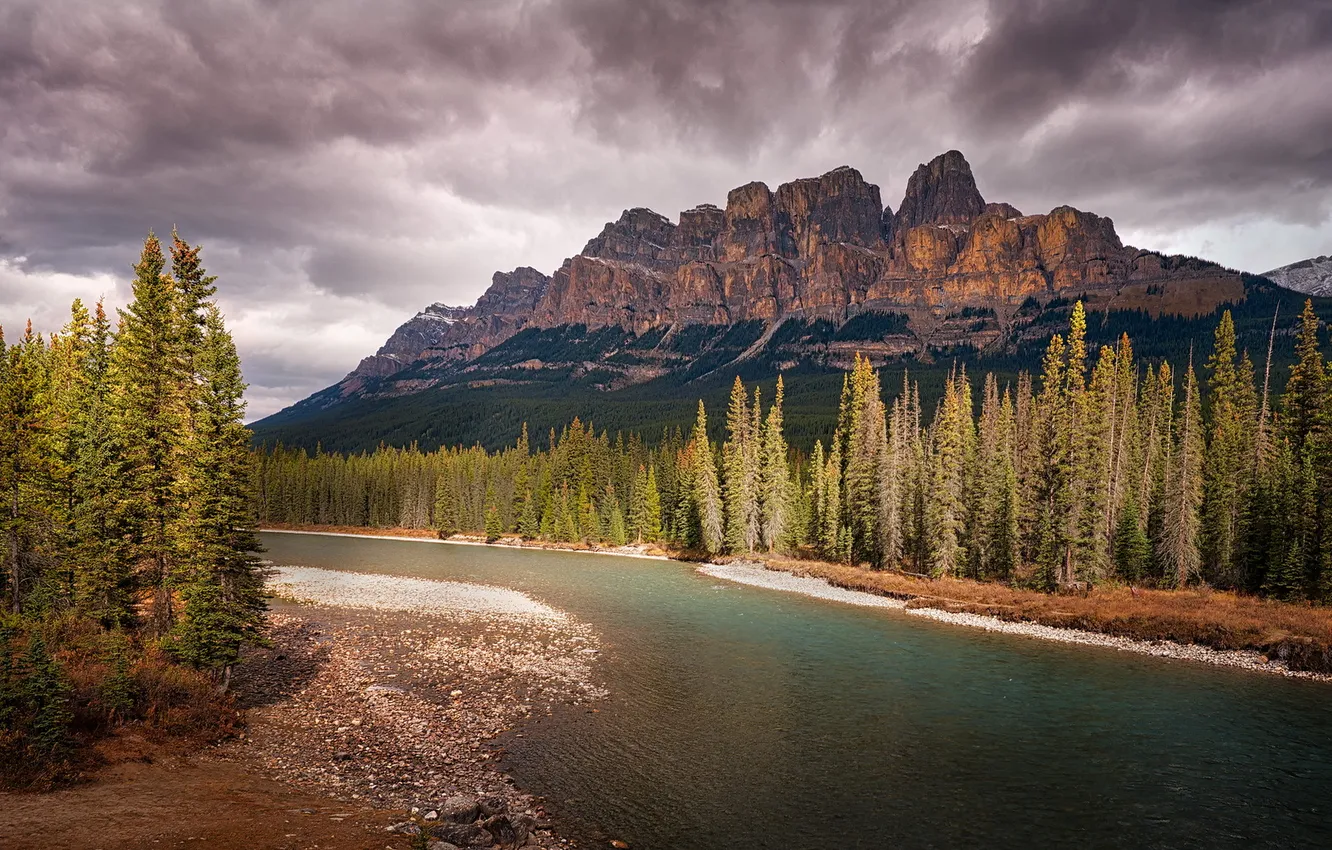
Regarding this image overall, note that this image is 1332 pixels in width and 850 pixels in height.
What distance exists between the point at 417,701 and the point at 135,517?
40.7 feet

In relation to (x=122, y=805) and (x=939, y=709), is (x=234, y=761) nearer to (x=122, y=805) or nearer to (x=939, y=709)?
(x=122, y=805)

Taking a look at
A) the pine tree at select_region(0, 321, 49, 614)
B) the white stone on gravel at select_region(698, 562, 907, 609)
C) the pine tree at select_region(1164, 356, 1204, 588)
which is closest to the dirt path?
the pine tree at select_region(0, 321, 49, 614)

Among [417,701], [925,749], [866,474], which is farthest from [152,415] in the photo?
[866,474]

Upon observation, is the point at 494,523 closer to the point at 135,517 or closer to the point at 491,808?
the point at 135,517

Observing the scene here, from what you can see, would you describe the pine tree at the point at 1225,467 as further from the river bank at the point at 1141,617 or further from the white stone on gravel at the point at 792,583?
the white stone on gravel at the point at 792,583

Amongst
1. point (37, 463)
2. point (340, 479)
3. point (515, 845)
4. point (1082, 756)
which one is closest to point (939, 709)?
point (1082, 756)


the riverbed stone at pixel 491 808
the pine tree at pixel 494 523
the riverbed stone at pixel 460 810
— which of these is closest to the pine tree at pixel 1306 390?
the riverbed stone at pixel 491 808

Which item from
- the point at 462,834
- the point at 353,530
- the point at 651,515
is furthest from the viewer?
the point at 353,530

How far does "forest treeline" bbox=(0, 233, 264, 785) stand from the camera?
1786 centimetres

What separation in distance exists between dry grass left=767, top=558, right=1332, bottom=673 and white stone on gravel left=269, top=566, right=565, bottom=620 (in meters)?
28.2

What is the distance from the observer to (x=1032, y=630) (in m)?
37.9

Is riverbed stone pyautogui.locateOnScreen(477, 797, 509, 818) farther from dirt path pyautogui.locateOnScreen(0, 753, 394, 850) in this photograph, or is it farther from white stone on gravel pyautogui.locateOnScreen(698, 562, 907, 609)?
white stone on gravel pyautogui.locateOnScreen(698, 562, 907, 609)

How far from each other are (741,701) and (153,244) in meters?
27.8

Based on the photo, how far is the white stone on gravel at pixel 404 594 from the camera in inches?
1679
